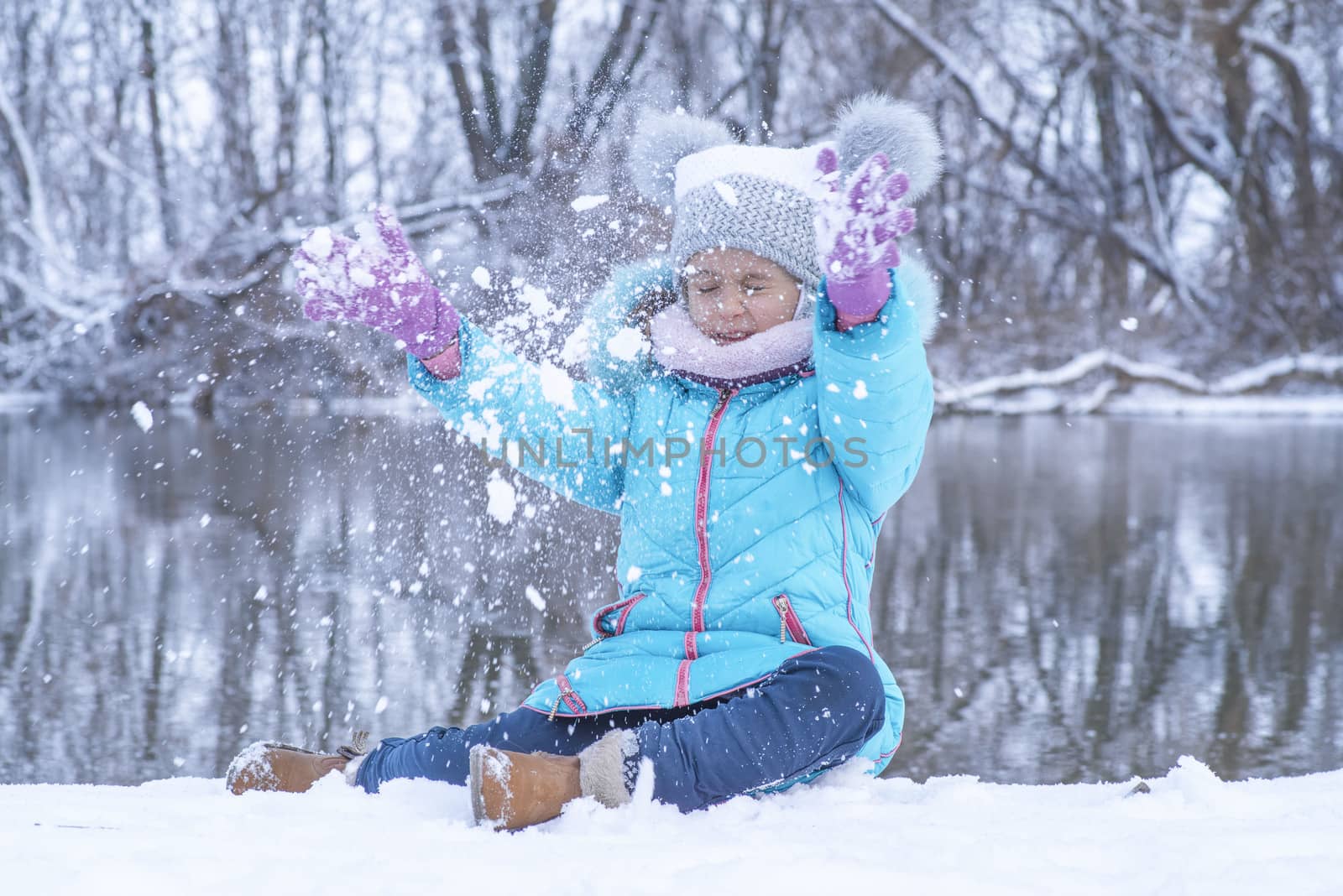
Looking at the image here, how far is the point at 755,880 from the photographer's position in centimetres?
125

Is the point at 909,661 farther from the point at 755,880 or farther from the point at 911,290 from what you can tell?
the point at 755,880

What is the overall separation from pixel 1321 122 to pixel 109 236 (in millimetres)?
12956

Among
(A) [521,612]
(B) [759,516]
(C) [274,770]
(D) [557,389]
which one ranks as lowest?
(A) [521,612]

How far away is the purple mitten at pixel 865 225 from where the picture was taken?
1624mm

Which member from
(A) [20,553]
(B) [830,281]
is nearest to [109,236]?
(A) [20,553]

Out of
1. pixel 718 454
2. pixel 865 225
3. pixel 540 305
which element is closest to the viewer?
pixel 865 225

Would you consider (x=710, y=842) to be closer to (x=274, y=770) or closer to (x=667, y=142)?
(x=274, y=770)

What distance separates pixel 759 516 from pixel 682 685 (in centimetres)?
27

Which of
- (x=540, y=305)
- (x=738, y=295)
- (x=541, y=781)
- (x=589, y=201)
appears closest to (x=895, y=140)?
(x=738, y=295)

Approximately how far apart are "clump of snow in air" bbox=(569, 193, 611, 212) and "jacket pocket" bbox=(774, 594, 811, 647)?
103 inches

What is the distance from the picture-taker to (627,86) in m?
6.56

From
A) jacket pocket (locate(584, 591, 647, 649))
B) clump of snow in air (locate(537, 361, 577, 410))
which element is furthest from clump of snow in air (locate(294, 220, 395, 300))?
jacket pocket (locate(584, 591, 647, 649))

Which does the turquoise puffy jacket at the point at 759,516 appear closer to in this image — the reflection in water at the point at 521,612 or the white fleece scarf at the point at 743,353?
the white fleece scarf at the point at 743,353

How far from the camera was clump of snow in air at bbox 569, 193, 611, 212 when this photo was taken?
420 centimetres
